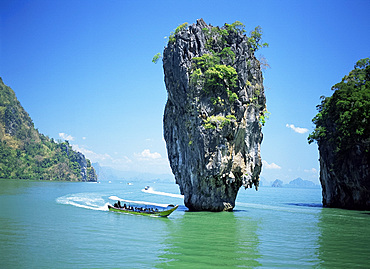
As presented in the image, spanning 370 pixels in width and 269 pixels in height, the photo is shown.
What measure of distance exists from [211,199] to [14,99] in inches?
7179

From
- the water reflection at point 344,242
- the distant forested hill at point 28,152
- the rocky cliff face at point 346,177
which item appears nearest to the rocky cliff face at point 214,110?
the water reflection at point 344,242

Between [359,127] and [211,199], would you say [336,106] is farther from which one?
[211,199]

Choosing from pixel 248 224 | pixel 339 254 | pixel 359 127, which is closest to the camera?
pixel 339 254

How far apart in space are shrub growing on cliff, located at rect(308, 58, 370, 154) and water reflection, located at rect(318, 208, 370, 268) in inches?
392

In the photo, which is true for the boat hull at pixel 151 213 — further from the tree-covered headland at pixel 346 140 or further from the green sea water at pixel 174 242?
the tree-covered headland at pixel 346 140

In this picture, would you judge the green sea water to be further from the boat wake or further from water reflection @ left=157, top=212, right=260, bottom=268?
the boat wake

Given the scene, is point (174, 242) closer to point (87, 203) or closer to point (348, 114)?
point (87, 203)

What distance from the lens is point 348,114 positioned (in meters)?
37.8

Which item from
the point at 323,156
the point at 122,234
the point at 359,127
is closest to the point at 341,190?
the point at 323,156

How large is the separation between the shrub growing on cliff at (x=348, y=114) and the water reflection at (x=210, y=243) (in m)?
18.2

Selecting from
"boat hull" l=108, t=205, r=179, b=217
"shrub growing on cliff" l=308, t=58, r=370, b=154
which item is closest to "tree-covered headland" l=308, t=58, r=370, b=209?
"shrub growing on cliff" l=308, t=58, r=370, b=154

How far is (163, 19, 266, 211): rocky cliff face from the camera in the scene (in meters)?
32.7

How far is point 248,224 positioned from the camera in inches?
1066

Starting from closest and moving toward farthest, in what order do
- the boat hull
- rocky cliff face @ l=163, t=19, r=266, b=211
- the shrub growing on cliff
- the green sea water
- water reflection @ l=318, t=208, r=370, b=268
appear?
the green sea water, water reflection @ l=318, t=208, r=370, b=268, the boat hull, rocky cliff face @ l=163, t=19, r=266, b=211, the shrub growing on cliff
